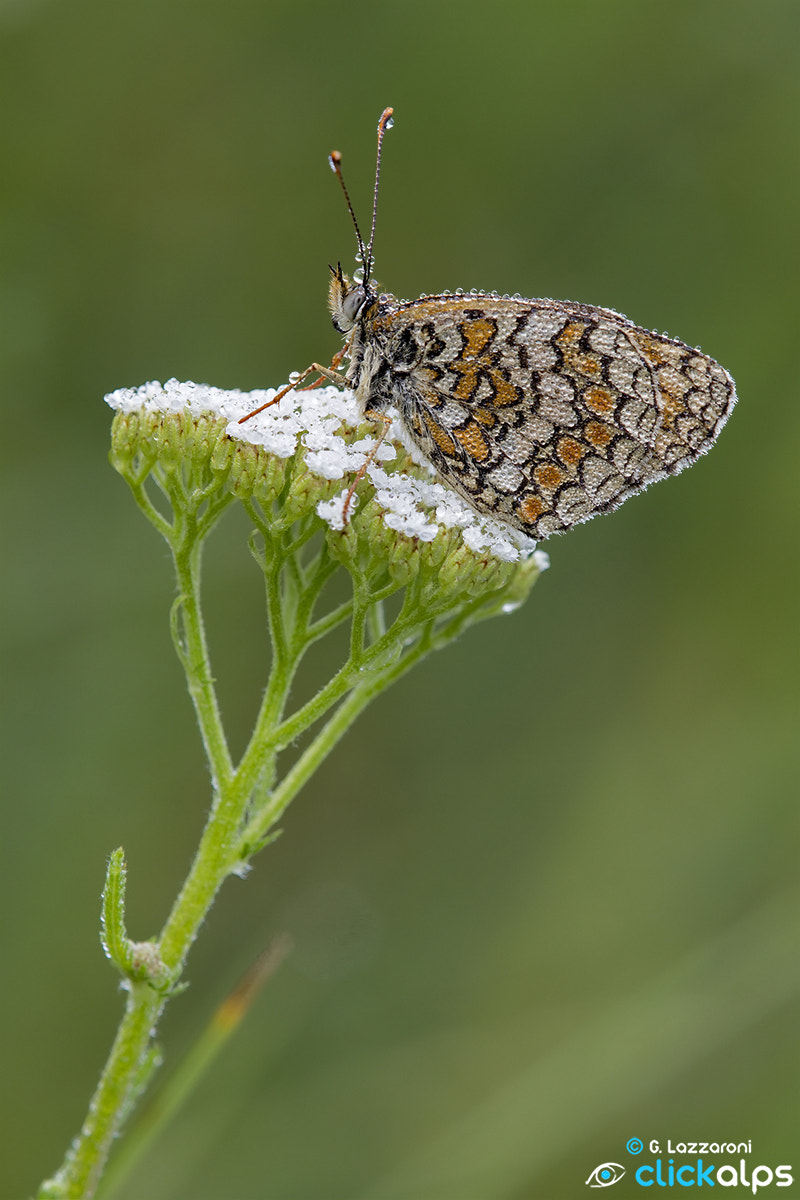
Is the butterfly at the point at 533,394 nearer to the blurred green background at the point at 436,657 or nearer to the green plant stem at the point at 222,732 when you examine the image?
the green plant stem at the point at 222,732

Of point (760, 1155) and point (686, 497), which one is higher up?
point (686, 497)

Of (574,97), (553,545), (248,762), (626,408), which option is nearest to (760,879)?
(553,545)

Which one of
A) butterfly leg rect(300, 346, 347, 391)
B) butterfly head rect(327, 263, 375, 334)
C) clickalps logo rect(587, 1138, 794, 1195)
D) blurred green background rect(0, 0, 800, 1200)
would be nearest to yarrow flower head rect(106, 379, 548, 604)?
butterfly leg rect(300, 346, 347, 391)

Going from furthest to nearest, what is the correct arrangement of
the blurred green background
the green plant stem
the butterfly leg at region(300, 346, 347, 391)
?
the blurred green background → the butterfly leg at region(300, 346, 347, 391) → the green plant stem

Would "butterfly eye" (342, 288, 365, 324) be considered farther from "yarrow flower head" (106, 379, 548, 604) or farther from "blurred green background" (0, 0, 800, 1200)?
"blurred green background" (0, 0, 800, 1200)

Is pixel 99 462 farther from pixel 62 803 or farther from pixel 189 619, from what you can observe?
pixel 189 619

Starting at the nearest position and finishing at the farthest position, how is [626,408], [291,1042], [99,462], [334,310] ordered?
1. [626,408]
2. [334,310]
3. [291,1042]
4. [99,462]
